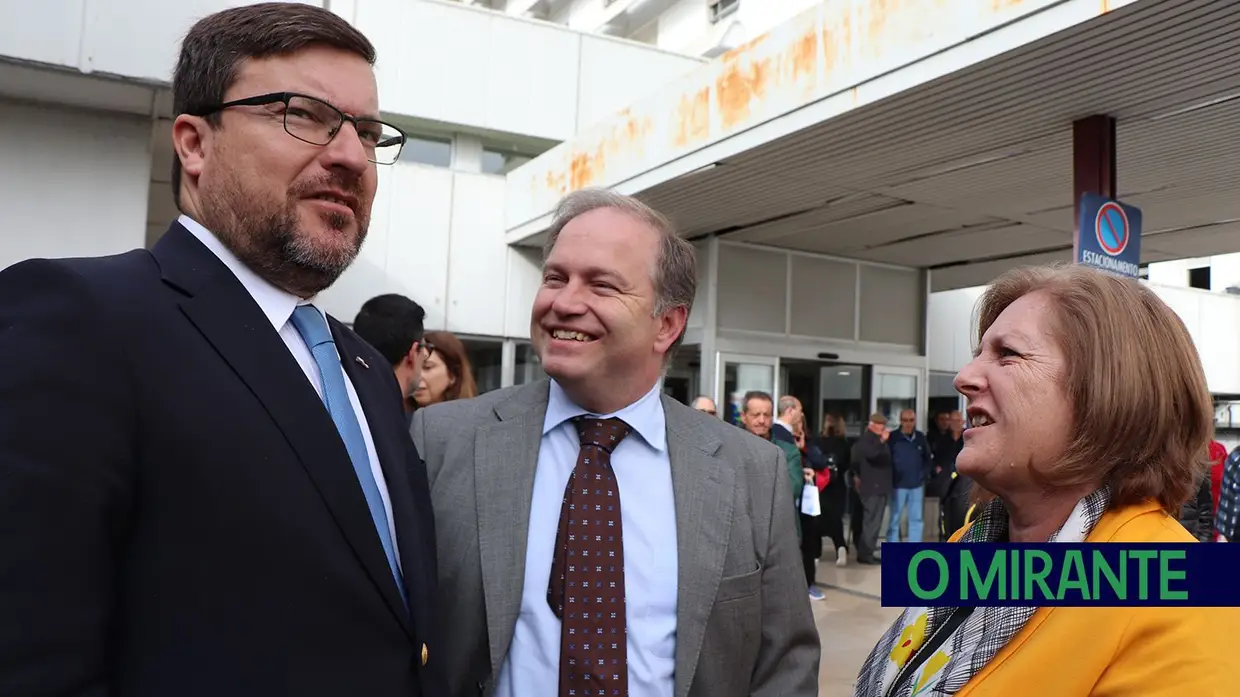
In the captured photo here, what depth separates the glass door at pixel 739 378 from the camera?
1168cm

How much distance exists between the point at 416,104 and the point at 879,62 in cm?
700

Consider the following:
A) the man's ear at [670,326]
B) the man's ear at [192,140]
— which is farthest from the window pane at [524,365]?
the man's ear at [192,140]

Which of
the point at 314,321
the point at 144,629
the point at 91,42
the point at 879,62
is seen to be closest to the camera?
the point at 144,629

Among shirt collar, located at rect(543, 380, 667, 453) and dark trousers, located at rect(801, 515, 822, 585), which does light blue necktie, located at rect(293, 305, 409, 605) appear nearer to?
shirt collar, located at rect(543, 380, 667, 453)

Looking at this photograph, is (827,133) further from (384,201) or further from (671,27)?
(671,27)

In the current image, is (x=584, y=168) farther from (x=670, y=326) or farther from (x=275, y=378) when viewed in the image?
(x=275, y=378)

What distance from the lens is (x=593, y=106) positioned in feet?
42.6

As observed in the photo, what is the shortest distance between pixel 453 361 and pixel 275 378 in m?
2.82

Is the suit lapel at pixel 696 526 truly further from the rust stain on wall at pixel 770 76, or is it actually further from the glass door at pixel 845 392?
the glass door at pixel 845 392

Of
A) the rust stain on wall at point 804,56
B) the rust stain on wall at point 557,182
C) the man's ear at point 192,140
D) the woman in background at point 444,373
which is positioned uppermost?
the rust stain on wall at point 804,56

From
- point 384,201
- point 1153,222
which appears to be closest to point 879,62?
point 1153,222

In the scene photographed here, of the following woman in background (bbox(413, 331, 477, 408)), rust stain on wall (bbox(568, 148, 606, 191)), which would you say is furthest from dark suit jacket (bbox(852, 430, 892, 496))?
woman in background (bbox(413, 331, 477, 408))

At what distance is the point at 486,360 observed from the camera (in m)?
12.7

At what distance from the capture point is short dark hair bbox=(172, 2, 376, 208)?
1.38 metres
